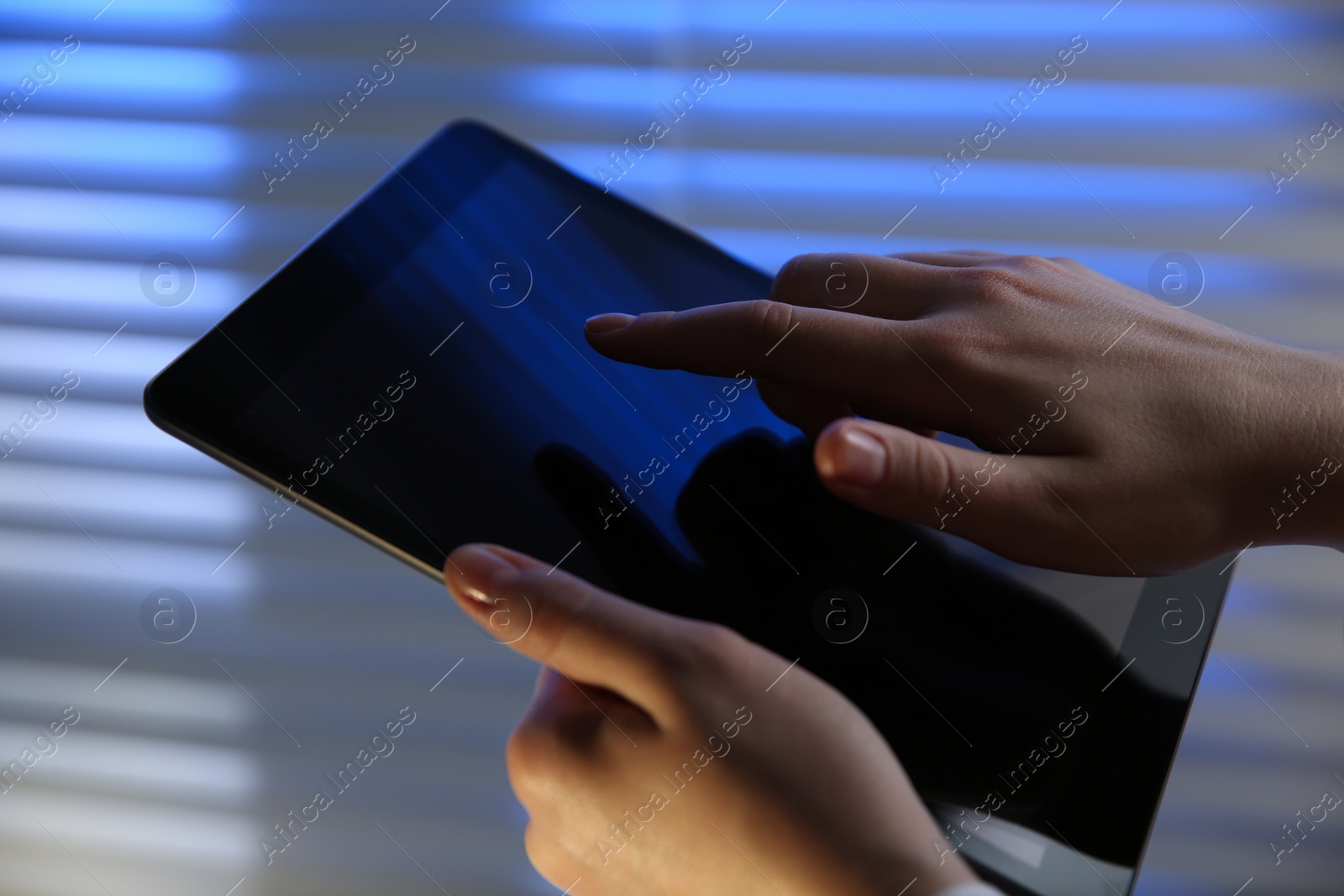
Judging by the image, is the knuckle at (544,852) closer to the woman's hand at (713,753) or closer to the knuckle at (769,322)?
the woman's hand at (713,753)

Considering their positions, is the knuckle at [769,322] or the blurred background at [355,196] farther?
the blurred background at [355,196]

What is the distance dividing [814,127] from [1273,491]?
1.82 ft

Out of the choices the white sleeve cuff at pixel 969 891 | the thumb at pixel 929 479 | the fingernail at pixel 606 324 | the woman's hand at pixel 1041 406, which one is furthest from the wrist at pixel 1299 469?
the fingernail at pixel 606 324

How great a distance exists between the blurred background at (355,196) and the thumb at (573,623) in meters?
0.36

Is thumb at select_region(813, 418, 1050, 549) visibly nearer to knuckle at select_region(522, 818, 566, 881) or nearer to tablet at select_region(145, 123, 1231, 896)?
tablet at select_region(145, 123, 1231, 896)

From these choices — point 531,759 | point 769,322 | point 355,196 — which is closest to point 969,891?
point 531,759

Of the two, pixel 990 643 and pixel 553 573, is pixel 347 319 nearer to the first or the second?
pixel 553 573

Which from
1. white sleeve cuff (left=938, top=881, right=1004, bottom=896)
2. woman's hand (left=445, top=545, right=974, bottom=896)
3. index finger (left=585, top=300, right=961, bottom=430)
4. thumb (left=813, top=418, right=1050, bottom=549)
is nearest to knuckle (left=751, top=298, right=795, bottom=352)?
index finger (left=585, top=300, right=961, bottom=430)

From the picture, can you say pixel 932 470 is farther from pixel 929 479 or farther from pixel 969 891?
pixel 969 891

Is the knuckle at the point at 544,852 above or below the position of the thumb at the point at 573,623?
below

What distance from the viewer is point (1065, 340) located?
0.63 metres

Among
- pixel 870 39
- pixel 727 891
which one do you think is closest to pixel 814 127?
pixel 870 39

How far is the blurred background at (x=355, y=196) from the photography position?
0.85 metres

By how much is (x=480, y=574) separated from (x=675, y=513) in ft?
0.43
